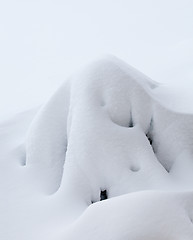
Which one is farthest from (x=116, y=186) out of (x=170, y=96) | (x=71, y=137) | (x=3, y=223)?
(x=170, y=96)

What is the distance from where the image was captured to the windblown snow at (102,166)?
271cm

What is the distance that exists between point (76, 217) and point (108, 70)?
1.43m

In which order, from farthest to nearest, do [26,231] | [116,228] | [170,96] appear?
[170,96]
[26,231]
[116,228]

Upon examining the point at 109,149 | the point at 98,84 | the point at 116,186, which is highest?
the point at 98,84

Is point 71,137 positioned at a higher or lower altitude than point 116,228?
higher

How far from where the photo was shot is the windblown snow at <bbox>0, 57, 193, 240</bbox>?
8.89 feet

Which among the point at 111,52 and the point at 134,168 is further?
the point at 111,52

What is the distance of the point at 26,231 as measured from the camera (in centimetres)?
304

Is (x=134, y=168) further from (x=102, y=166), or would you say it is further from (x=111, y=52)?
(x=111, y=52)

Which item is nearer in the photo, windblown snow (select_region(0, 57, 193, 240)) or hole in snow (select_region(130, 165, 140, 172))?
windblown snow (select_region(0, 57, 193, 240))

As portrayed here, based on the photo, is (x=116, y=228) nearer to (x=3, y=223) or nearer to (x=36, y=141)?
(x=3, y=223)

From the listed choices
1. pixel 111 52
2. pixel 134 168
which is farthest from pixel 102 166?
pixel 111 52

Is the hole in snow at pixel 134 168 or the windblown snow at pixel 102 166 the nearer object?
the windblown snow at pixel 102 166

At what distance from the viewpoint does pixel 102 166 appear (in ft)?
11.3
